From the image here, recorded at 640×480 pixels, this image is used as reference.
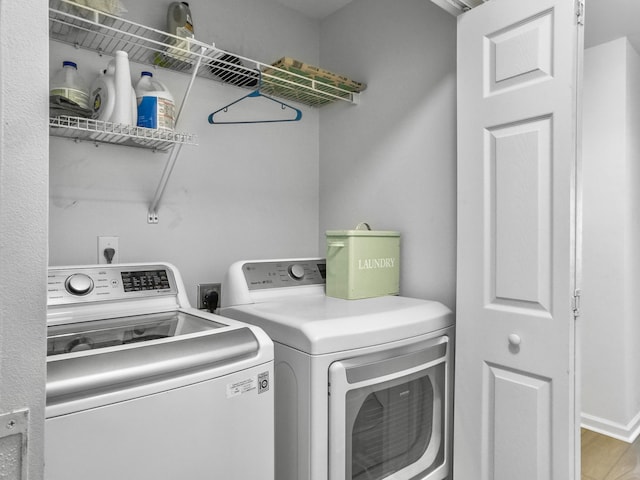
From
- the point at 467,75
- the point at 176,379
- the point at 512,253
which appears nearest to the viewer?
the point at 176,379

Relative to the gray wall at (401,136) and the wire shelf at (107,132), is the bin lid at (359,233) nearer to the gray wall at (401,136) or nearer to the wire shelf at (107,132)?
A: the gray wall at (401,136)

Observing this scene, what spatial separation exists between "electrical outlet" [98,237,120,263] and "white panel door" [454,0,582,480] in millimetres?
1486

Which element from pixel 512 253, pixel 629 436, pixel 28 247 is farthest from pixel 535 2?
pixel 629 436

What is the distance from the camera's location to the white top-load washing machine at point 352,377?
132 cm

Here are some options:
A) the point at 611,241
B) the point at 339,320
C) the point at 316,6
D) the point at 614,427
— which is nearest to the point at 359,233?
the point at 339,320

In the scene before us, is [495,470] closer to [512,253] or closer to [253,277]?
[512,253]

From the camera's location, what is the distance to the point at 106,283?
151cm

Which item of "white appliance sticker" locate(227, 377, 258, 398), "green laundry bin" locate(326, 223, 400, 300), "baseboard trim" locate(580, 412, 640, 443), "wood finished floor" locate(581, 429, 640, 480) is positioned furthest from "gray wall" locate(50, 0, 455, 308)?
"baseboard trim" locate(580, 412, 640, 443)

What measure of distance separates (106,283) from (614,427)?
3300mm

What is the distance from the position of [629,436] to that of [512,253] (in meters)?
2.27

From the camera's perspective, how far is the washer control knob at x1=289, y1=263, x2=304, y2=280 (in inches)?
76.6

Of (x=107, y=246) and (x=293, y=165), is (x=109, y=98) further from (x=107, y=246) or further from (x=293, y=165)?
(x=293, y=165)

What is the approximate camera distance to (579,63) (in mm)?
1363

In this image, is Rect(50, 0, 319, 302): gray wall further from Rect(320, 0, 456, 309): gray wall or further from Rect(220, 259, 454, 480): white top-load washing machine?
Rect(220, 259, 454, 480): white top-load washing machine
